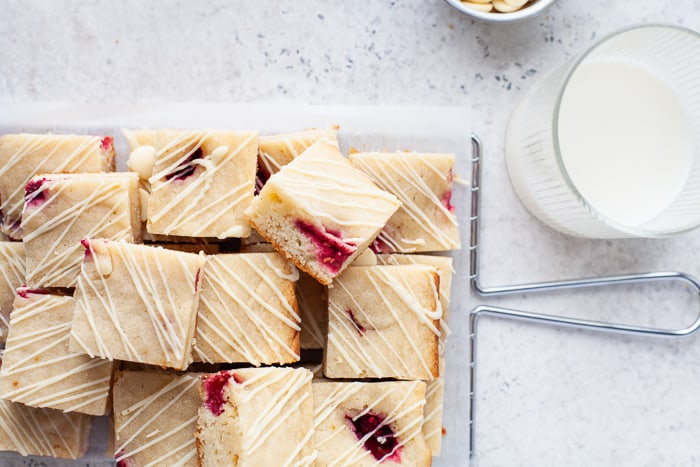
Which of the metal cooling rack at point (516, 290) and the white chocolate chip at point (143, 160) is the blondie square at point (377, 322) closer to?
the metal cooling rack at point (516, 290)

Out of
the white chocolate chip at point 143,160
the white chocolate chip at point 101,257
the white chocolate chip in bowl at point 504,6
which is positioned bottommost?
the white chocolate chip at point 101,257

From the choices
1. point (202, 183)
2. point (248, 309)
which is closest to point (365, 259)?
point (248, 309)

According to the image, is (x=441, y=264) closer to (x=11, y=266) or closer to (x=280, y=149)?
(x=280, y=149)

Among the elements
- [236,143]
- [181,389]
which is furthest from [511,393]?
[236,143]

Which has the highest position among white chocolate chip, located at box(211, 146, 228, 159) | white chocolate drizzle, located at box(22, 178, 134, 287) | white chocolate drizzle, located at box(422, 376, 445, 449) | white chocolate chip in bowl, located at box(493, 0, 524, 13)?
white chocolate chip in bowl, located at box(493, 0, 524, 13)

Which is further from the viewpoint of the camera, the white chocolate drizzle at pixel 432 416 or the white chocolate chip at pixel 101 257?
the white chocolate drizzle at pixel 432 416

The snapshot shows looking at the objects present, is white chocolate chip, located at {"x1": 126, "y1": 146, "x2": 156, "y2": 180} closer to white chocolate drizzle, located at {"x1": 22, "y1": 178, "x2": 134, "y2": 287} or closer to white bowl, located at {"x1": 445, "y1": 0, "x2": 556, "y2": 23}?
white chocolate drizzle, located at {"x1": 22, "y1": 178, "x2": 134, "y2": 287}

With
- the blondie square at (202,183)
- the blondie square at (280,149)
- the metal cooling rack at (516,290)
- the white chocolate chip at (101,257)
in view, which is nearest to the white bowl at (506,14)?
the metal cooling rack at (516,290)

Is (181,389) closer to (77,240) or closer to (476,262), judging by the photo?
(77,240)

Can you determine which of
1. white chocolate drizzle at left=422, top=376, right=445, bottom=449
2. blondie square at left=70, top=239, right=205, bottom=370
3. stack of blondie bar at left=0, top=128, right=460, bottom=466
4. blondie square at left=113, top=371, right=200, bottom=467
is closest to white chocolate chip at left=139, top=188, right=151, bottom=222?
stack of blondie bar at left=0, top=128, right=460, bottom=466
